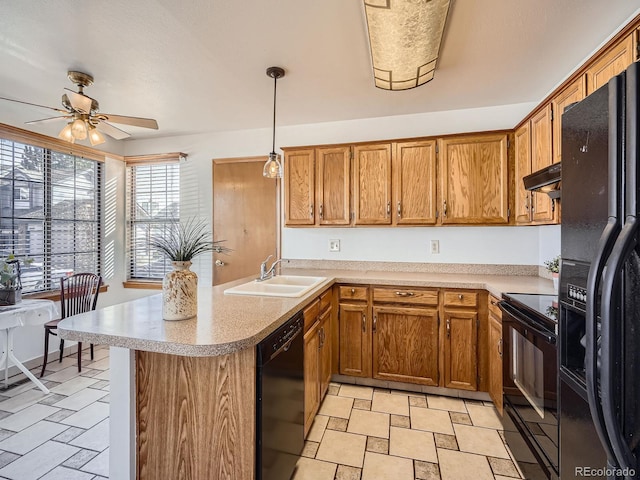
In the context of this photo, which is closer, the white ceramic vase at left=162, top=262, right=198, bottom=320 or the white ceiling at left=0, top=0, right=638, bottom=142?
the white ceramic vase at left=162, top=262, right=198, bottom=320

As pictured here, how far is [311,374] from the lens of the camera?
6.53 ft

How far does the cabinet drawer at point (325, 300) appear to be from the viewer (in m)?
2.29

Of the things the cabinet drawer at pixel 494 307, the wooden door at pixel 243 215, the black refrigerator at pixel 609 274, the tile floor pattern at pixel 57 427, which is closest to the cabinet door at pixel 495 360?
the cabinet drawer at pixel 494 307

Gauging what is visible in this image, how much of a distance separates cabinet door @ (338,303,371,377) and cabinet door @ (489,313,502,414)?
36.3 inches

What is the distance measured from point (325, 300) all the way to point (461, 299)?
1084 mm

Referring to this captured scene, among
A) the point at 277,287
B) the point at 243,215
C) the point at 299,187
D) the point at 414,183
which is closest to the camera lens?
the point at 277,287

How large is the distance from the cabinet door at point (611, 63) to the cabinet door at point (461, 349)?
1635mm

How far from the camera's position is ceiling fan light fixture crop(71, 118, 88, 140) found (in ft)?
7.27

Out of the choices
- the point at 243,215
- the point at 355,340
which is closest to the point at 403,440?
the point at 355,340

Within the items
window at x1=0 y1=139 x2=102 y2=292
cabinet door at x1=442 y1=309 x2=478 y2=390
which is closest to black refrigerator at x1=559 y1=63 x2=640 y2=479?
cabinet door at x1=442 y1=309 x2=478 y2=390

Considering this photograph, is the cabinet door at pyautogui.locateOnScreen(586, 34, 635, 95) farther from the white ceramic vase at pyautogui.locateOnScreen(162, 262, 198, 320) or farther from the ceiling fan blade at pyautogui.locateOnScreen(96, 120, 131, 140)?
the ceiling fan blade at pyautogui.locateOnScreen(96, 120, 131, 140)

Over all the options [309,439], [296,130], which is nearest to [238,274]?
[296,130]

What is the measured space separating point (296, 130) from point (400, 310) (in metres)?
2.24

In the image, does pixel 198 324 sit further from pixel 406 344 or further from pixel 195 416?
pixel 406 344
